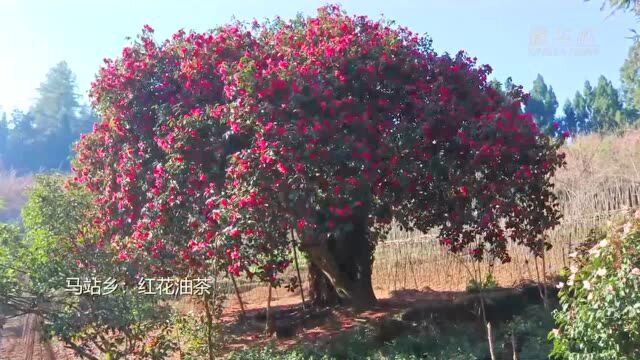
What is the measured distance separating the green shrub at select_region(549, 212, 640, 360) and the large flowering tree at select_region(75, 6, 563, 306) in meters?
2.08

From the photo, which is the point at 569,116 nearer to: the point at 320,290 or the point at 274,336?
the point at 320,290

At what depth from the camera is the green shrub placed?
11.6ft

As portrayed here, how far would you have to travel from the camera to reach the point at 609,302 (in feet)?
11.9

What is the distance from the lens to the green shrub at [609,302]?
354cm

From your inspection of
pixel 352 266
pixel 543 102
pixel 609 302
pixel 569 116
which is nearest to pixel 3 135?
pixel 543 102

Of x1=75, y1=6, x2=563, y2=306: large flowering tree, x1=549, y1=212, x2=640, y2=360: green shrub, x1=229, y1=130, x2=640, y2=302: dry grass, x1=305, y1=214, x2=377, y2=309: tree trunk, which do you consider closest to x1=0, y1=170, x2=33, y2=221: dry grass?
x1=229, y1=130, x2=640, y2=302: dry grass

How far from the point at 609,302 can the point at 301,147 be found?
9.55 feet

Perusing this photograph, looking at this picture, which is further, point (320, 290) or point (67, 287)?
point (320, 290)

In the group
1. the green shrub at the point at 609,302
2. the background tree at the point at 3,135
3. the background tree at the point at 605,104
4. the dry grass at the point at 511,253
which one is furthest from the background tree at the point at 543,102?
the green shrub at the point at 609,302

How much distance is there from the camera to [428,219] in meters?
7.10

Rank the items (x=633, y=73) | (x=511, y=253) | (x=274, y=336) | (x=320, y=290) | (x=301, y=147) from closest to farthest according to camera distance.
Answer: (x=301, y=147)
(x=274, y=336)
(x=320, y=290)
(x=511, y=253)
(x=633, y=73)

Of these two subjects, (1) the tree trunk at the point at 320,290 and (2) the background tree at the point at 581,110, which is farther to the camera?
(2) the background tree at the point at 581,110

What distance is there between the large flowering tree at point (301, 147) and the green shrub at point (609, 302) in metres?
2.08

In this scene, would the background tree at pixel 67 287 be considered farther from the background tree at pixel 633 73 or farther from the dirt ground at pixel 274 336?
the background tree at pixel 633 73
